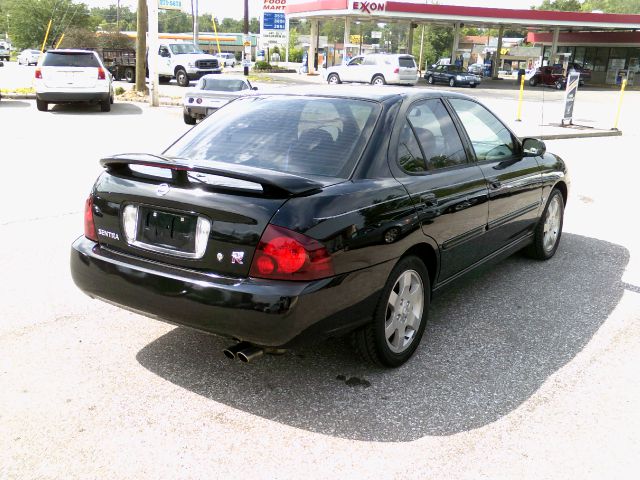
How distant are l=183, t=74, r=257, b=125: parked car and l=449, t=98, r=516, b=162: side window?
40.0ft

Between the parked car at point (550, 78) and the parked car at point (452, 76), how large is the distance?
6945 mm

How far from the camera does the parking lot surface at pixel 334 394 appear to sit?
284 cm

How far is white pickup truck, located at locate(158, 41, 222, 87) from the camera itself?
30594 mm

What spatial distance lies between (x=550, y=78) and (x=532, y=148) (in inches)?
1739

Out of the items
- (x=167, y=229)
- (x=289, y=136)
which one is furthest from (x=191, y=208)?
(x=289, y=136)

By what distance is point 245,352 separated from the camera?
320cm

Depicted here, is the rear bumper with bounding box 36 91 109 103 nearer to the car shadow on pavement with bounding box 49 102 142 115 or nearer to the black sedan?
the car shadow on pavement with bounding box 49 102 142 115

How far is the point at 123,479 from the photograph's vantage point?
2.67 meters

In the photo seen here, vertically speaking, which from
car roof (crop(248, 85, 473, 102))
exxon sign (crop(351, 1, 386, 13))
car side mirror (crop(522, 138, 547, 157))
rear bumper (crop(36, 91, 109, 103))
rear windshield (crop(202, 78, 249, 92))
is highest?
exxon sign (crop(351, 1, 386, 13))

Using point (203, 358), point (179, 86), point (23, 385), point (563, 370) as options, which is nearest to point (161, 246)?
point (203, 358)

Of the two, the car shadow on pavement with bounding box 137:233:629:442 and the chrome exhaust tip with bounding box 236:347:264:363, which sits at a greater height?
the chrome exhaust tip with bounding box 236:347:264:363

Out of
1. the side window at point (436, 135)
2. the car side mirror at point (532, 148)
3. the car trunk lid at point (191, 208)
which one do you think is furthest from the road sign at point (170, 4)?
the car trunk lid at point (191, 208)

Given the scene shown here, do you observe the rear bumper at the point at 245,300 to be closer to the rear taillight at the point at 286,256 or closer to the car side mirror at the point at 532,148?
the rear taillight at the point at 286,256

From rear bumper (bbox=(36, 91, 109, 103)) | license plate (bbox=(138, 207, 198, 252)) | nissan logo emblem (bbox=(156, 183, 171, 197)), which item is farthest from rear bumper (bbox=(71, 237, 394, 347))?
rear bumper (bbox=(36, 91, 109, 103))
